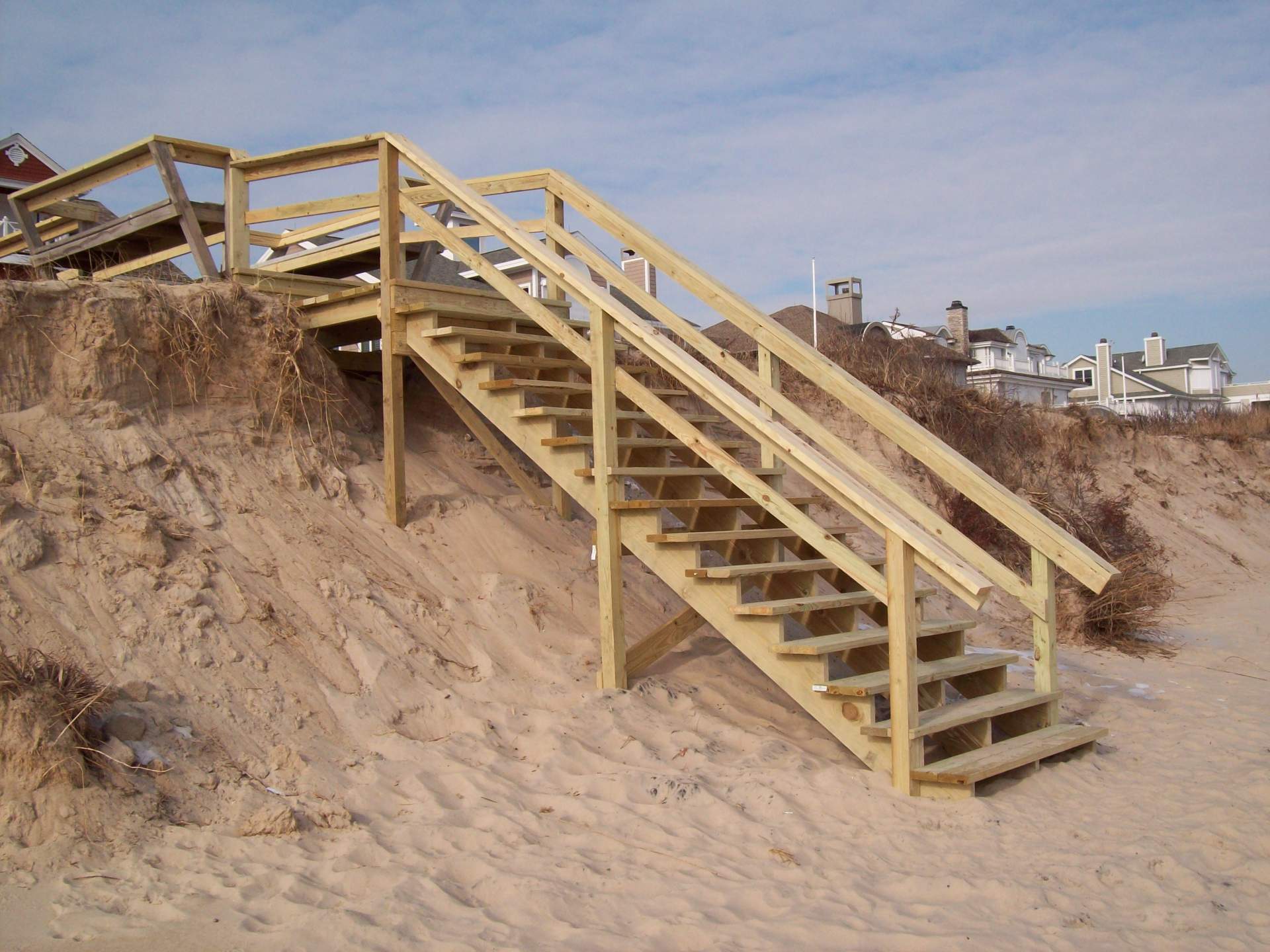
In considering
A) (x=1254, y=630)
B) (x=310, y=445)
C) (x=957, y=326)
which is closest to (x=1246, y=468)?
(x=1254, y=630)

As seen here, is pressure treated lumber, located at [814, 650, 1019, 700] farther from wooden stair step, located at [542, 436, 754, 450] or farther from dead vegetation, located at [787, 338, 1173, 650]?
dead vegetation, located at [787, 338, 1173, 650]

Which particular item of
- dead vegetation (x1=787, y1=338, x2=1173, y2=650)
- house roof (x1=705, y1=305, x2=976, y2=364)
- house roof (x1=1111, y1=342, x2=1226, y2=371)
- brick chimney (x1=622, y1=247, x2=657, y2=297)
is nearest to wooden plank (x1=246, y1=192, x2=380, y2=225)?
dead vegetation (x1=787, y1=338, x2=1173, y2=650)

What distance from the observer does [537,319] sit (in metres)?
5.80

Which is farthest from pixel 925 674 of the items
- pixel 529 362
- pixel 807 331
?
pixel 807 331

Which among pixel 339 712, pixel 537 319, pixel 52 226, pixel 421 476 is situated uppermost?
pixel 52 226

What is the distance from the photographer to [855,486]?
4512mm

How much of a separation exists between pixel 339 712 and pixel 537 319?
7.62 ft

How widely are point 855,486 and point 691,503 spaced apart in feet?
4.24

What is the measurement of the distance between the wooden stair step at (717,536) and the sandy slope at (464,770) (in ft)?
2.73

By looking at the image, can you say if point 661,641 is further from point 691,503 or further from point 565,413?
point 565,413

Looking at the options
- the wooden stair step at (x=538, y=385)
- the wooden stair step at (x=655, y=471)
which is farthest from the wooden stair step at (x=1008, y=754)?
the wooden stair step at (x=538, y=385)

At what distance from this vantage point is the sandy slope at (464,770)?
332 centimetres

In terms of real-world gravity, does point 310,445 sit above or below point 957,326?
below

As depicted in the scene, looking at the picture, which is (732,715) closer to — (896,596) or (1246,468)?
(896,596)
